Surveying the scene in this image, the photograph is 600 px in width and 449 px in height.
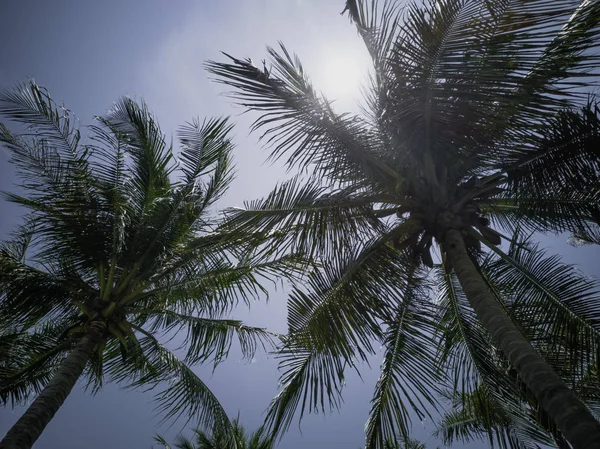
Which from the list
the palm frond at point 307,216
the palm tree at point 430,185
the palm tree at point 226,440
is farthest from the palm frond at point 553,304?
the palm tree at point 226,440

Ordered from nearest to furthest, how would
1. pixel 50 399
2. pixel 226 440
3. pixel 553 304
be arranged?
pixel 553 304 → pixel 50 399 → pixel 226 440

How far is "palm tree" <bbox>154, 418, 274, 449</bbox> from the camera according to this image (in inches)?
330

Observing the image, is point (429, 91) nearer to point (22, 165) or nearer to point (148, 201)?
point (148, 201)

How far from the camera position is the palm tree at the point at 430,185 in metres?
4.57

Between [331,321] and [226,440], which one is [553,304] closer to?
[331,321]

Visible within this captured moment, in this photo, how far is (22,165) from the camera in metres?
7.36

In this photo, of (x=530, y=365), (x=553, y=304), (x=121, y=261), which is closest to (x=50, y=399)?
(x=121, y=261)

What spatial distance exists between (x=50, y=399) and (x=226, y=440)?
3921 millimetres

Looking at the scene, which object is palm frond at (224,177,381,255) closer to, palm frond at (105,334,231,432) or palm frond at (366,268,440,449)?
palm frond at (366,268,440,449)

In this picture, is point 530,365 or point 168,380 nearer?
point 530,365

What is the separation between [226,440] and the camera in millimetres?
8328

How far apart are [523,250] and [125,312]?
22.4 feet

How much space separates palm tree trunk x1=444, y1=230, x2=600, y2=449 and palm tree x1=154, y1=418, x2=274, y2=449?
4780 millimetres

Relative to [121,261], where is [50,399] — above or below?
below
